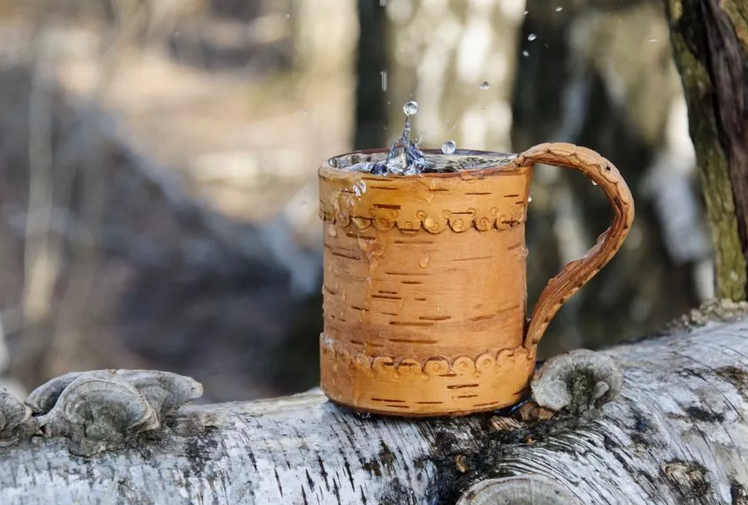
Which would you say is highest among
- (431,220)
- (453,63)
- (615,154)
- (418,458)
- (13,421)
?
(453,63)

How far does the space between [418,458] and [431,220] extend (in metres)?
0.36

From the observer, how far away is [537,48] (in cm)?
399

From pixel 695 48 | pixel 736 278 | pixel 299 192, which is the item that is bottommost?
pixel 299 192

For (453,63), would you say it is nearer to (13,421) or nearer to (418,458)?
(418,458)

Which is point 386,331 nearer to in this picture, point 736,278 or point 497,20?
point 736,278

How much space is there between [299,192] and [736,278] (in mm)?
7362

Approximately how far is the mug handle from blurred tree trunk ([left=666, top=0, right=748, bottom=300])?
66 cm

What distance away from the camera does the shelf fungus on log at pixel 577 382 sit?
4.83 feet

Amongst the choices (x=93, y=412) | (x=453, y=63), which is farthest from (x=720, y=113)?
(x=453, y=63)

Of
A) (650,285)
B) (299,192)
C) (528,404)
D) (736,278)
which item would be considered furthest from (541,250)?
(299,192)

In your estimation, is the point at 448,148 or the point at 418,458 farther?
the point at 448,148

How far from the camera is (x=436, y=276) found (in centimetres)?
142

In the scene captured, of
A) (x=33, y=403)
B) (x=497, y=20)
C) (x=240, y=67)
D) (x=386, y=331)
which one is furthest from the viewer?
(x=240, y=67)

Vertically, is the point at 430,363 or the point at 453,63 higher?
the point at 453,63
